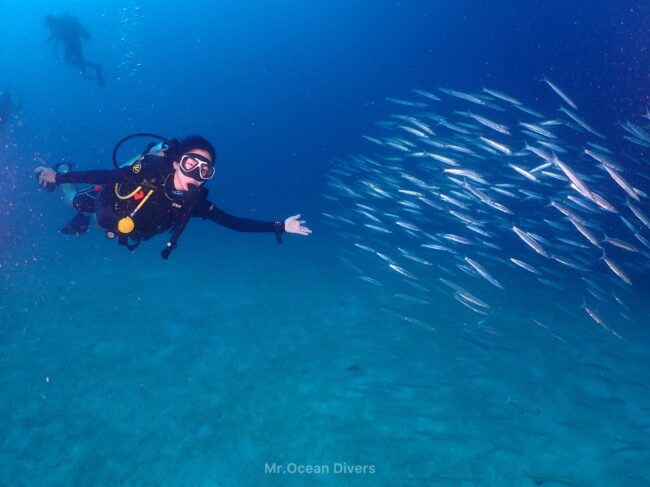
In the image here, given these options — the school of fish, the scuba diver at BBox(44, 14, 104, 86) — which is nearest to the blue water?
the school of fish

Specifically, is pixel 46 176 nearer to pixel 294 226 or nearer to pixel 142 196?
pixel 142 196

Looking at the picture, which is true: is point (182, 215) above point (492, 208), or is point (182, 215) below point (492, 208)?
above

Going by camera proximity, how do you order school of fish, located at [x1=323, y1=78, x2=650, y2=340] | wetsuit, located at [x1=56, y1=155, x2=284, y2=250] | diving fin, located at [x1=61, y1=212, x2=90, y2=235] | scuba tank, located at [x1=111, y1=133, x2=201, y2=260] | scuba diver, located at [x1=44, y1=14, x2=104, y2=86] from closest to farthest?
scuba tank, located at [x1=111, y1=133, x2=201, y2=260] < wetsuit, located at [x1=56, y1=155, x2=284, y2=250] < diving fin, located at [x1=61, y1=212, x2=90, y2=235] < school of fish, located at [x1=323, y1=78, x2=650, y2=340] < scuba diver, located at [x1=44, y1=14, x2=104, y2=86]

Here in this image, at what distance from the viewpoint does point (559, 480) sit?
5227 mm

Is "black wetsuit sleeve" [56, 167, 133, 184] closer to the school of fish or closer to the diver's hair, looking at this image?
the diver's hair

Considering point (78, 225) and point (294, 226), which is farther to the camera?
point (78, 225)

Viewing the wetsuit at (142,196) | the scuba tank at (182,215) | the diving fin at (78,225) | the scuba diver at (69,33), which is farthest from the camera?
the scuba diver at (69,33)

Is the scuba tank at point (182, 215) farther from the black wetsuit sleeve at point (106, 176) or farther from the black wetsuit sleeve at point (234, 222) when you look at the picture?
the black wetsuit sleeve at point (234, 222)

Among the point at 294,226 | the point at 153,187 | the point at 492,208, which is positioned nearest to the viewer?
the point at 153,187

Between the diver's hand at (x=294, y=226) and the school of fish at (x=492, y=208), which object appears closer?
the diver's hand at (x=294, y=226)

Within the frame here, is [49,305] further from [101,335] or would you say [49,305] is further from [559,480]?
[559,480]

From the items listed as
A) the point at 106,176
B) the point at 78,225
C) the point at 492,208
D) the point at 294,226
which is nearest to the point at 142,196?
the point at 106,176

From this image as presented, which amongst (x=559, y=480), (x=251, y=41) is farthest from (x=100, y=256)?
(x=251, y=41)

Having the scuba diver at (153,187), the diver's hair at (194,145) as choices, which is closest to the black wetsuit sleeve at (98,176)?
the scuba diver at (153,187)
